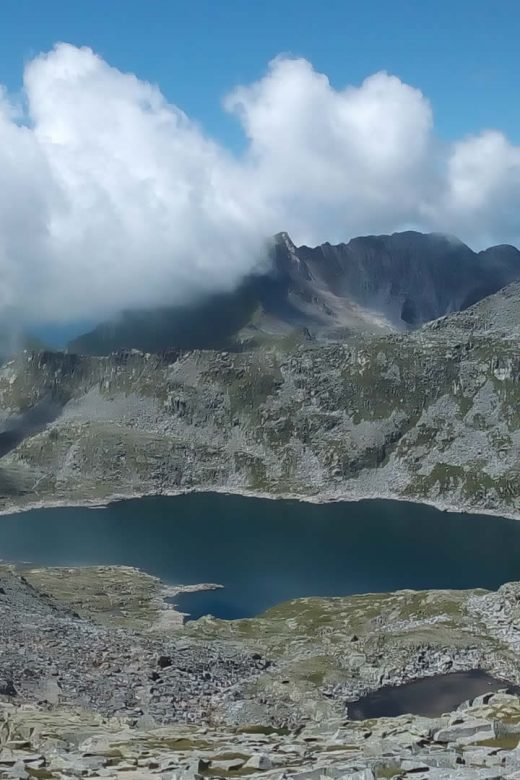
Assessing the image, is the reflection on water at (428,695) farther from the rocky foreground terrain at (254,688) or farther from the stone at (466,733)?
the stone at (466,733)

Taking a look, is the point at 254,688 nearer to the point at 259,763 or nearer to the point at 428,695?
the point at 428,695

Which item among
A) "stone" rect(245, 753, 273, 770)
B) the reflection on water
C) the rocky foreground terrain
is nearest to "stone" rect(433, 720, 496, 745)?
the rocky foreground terrain

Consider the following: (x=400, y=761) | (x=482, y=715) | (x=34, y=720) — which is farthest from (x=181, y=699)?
(x=400, y=761)

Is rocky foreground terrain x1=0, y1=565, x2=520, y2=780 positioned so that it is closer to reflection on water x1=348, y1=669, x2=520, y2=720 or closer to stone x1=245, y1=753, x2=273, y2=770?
stone x1=245, y1=753, x2=273, y2=770

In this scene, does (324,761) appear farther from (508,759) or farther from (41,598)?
(41,598)

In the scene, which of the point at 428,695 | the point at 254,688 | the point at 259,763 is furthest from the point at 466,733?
the point at 428,695

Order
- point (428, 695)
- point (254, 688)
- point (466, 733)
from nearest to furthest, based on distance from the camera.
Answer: point (466, 733)
point (254, 688)
point (428, 695)
